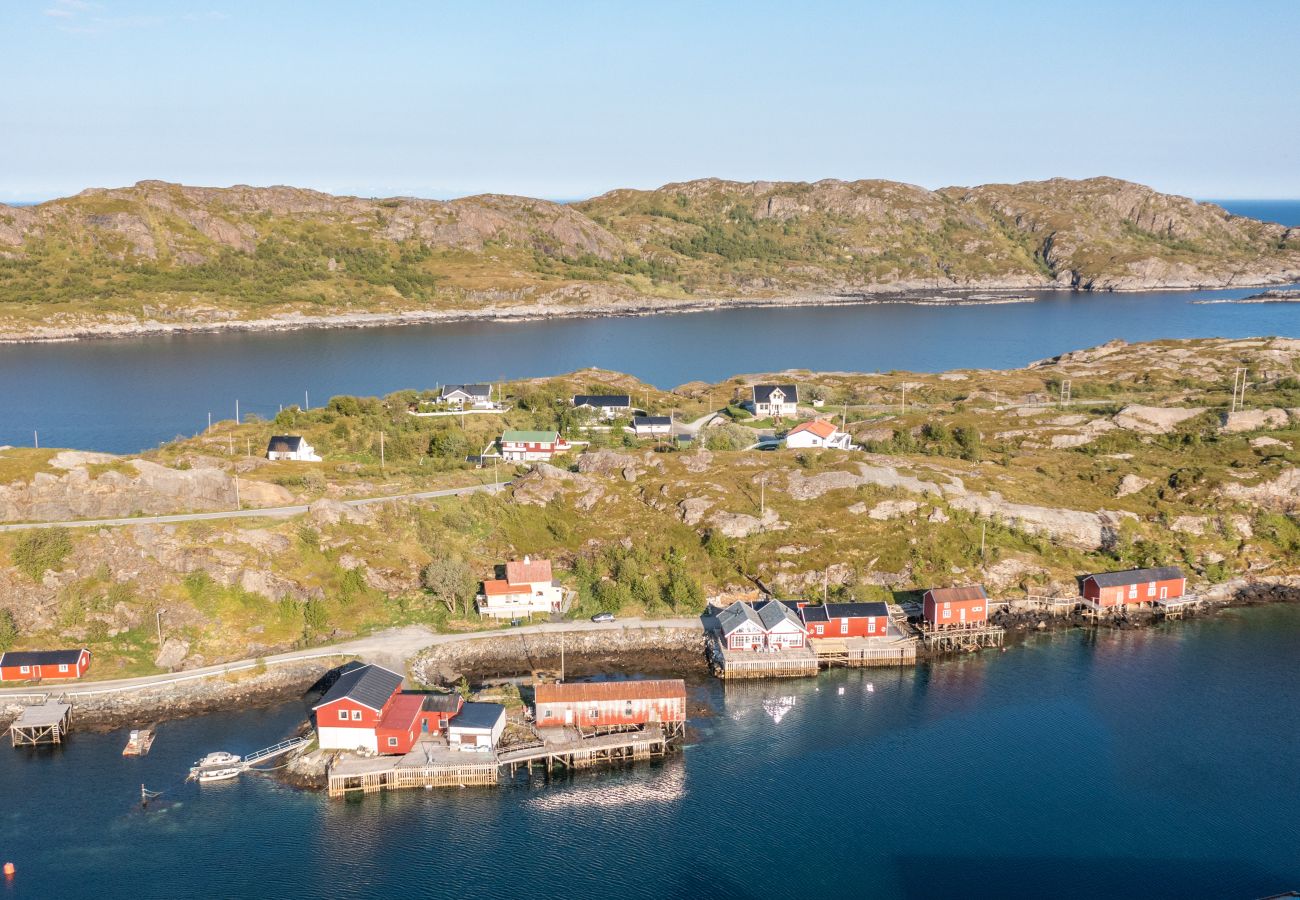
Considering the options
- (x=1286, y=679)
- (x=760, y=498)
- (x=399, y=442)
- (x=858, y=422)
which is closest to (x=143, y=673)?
(x=399, y=442)

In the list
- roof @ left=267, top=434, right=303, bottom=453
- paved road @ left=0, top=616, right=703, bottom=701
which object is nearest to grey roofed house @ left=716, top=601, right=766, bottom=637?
paved road @ left=0, top=616, right=703, bottom=701

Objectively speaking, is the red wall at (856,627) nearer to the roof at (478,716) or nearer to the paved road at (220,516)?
the roof at (478,716)

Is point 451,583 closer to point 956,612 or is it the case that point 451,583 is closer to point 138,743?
point 138,743

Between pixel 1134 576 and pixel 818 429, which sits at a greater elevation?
pixel 818 429

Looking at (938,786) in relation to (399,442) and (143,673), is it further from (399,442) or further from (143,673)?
(399,442)

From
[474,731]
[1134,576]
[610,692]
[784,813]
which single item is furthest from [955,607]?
[474,731]

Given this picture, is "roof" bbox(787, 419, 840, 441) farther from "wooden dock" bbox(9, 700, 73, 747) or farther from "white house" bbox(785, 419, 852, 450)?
"wooden dock" bbox(9, 700, 73, 747)
